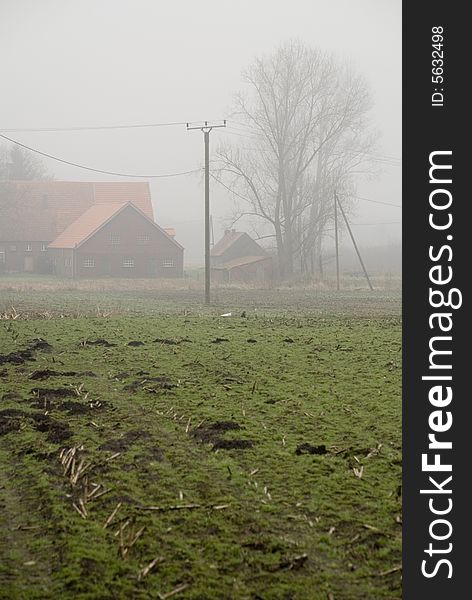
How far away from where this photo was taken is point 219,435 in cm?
602

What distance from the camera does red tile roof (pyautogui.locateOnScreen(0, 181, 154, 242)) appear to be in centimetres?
5650

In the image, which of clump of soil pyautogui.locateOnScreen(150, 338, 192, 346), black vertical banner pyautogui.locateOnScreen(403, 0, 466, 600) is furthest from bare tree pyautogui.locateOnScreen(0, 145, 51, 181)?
black vertical banner pyautogui.locateOnScreen(403, 0, 466, 600)

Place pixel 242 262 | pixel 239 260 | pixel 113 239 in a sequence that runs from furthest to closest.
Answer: pixel 113 239
pixel 239 260
pixel 242 262

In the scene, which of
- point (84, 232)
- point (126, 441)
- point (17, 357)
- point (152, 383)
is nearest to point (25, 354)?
point (17, 357)

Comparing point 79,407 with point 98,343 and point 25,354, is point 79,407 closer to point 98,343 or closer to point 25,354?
point 25,354

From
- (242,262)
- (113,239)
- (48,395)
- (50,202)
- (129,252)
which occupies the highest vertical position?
(50,202)

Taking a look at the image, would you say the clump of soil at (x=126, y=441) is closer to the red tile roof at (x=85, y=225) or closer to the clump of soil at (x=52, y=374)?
the clump of soil at (x=52, y=374)

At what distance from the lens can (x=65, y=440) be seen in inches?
236

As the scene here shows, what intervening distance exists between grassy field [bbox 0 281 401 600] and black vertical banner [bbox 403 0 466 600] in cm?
24

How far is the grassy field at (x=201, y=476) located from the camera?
376cm

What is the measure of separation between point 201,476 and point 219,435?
0.95m

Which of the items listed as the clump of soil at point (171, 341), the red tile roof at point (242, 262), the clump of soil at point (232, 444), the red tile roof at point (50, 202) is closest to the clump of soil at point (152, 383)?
the clump of soil at point (232, 444)

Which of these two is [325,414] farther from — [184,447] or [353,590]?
[353,590]

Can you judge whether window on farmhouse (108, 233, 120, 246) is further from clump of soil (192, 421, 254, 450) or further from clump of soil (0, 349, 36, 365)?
clump of soil (192, 421, 254, 450)
